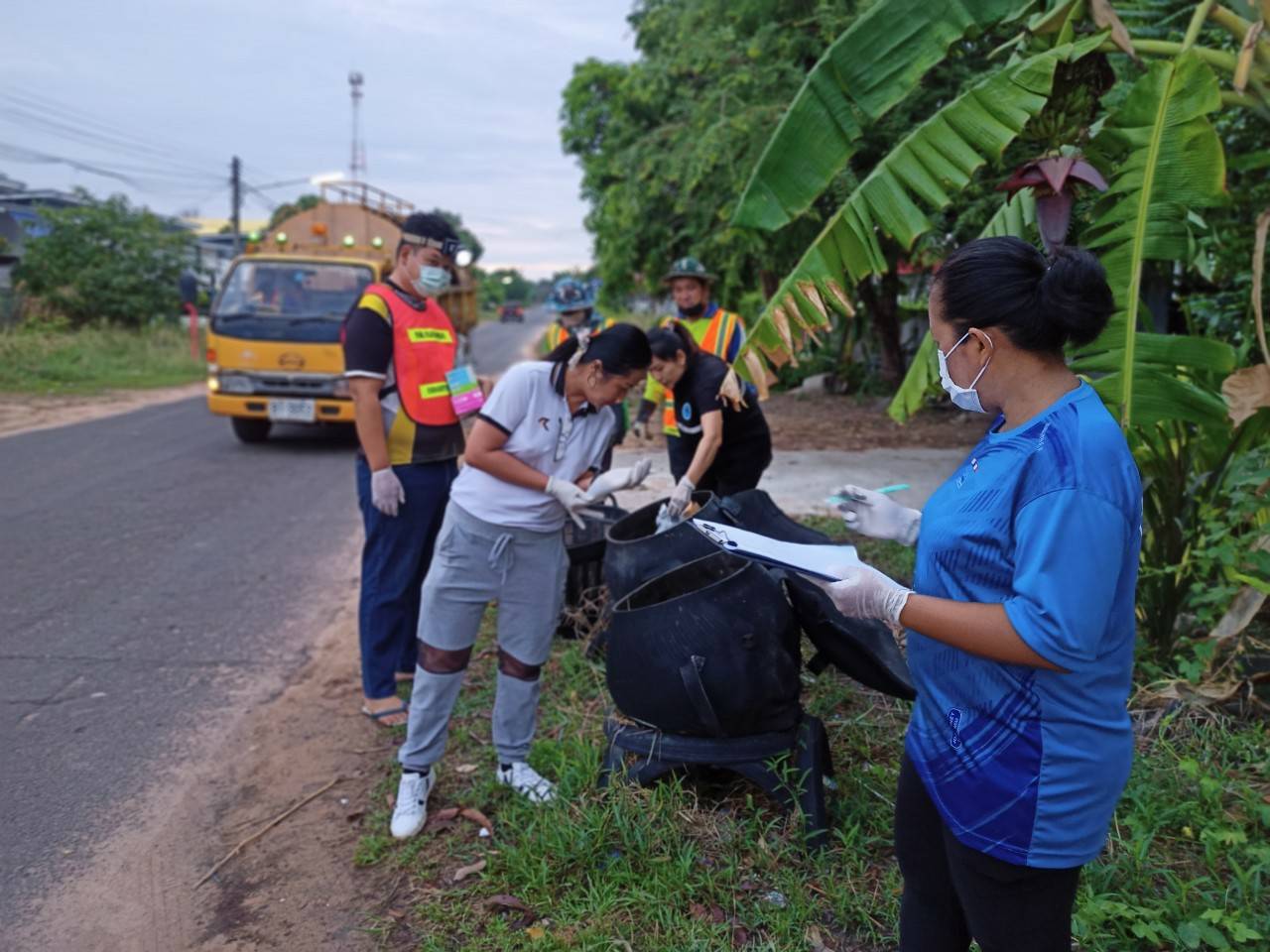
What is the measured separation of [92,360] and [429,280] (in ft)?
57.4

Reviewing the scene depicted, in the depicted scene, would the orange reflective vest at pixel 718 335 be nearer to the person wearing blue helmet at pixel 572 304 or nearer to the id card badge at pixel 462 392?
the person wearing blue helmet at pixel 572 304

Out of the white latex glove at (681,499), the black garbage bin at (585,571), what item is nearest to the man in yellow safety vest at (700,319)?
the black garbage bin at (585,571)

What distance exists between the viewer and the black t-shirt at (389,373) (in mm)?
3799

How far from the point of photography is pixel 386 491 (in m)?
3.84

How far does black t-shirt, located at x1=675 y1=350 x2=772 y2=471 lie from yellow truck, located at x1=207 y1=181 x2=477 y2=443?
565 cm

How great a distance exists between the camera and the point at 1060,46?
10.8ft

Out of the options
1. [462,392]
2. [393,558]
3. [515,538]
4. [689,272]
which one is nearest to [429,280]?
[462,392]

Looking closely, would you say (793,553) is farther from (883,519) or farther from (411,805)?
(411,805)

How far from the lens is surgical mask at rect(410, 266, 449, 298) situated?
393 centimetres

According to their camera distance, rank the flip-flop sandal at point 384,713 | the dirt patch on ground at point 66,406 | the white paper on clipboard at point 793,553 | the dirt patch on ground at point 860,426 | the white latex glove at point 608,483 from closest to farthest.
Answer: the white paper on clipboard at point 793,553 → the white latex glove at point 608,483 → the flip-flop sandal at point 384,713 → the dirt patch on ground at point 860,426 → the dirt patch on ground at point 66,406

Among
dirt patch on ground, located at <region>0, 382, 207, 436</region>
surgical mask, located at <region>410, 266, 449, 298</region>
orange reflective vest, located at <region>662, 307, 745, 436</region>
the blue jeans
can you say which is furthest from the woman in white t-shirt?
dirt patch on ground, located at <region>0, 382, 207, 436</region>

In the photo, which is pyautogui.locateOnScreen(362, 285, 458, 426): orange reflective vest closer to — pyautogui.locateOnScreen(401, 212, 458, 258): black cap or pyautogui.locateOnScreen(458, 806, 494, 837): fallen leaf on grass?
pyautogui.locateOnScreen(401, 212, 458, 258): black cap

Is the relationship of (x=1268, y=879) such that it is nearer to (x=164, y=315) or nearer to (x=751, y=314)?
(x=751, y=314)

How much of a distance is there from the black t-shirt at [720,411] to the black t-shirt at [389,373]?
123cm
